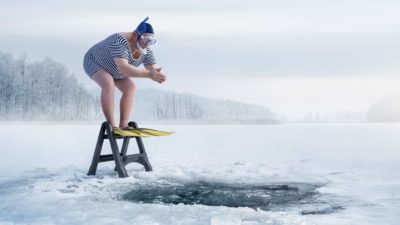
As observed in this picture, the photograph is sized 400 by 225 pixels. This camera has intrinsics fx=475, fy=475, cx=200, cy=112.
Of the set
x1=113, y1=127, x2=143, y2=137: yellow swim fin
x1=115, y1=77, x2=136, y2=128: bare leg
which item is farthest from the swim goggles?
x1=113, y1=127, x2=143, y2=137: yellow swim fin

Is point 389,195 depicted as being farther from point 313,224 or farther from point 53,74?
point 53,74

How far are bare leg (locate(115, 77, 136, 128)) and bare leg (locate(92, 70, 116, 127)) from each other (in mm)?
228

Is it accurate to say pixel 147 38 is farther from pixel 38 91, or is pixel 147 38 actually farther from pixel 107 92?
pixel 38 91

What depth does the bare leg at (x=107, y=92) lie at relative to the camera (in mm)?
5426

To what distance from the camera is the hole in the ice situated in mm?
3982

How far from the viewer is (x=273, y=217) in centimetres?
331

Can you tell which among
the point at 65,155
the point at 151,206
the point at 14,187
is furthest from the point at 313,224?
the point at 65,155

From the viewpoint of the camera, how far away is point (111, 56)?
215 inches

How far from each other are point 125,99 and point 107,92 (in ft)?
1.23

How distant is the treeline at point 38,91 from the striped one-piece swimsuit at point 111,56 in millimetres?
42573

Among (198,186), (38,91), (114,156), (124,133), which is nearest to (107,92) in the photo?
(124,133)

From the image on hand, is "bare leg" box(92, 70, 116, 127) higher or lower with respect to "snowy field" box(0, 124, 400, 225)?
higher

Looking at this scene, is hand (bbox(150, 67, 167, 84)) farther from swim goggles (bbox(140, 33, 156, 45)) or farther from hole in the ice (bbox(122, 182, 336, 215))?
hole in the ice (bbox(122, 182, 336, 215))

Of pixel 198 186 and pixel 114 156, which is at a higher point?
pixel 114 156
